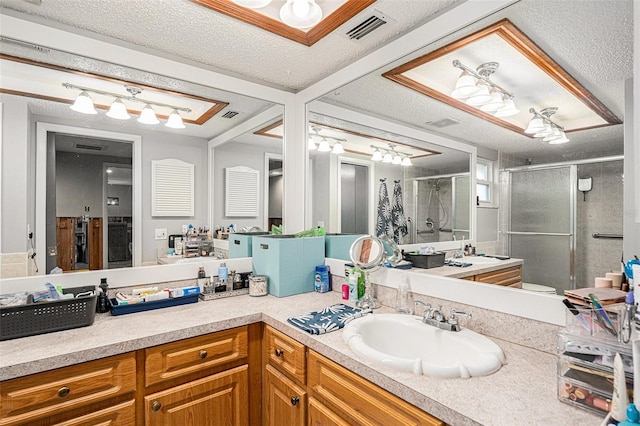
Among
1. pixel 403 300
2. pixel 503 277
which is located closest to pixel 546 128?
pixel 503 277

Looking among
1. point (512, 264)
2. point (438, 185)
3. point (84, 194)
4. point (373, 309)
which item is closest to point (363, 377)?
point (373, 309)

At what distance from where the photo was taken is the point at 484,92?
146cm

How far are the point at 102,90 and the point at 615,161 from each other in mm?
2342

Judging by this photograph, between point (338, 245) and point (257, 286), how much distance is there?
1.99 feet

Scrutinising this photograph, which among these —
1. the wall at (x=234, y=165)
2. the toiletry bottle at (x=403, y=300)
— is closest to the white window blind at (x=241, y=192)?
the wall at (x=234, y=165)

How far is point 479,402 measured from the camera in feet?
2.92

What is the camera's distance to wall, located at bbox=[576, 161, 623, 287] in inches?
43.6

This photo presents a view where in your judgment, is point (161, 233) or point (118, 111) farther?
point (161, 233)

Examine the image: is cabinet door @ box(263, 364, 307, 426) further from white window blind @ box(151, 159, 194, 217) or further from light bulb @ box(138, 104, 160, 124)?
light bulb @ box(138, 104, 160, 124)

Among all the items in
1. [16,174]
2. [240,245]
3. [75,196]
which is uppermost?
[16,174]

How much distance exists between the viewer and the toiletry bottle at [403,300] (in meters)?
1.63

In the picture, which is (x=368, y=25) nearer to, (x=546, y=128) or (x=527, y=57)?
(x=527, y=57)

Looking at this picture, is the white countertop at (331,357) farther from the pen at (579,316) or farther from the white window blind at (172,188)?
the white window blind at (172,188)

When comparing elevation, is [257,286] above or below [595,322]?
below
